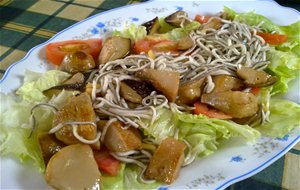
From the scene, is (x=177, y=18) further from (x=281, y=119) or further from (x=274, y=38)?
(x=281, y=119)

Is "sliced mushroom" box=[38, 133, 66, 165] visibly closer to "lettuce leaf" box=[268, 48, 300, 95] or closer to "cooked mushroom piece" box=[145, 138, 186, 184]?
"cooked mushroom piece" box=[145, 138, 186, 184]

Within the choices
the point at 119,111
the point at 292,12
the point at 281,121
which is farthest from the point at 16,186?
the point at 292,12

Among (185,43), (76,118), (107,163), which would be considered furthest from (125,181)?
(185,43)

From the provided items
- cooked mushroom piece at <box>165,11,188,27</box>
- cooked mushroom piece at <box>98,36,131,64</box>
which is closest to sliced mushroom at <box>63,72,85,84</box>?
cooked mushroom piece at <box>98,36,131,64</box>

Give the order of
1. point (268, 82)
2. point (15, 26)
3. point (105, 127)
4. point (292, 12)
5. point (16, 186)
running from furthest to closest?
point (15, 26)
point (292, 12)
point (268, 82)
point (105, 127)
point (16, 186)

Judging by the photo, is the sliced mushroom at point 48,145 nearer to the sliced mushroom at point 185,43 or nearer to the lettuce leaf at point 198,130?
the lettuce leaf at point 198,130

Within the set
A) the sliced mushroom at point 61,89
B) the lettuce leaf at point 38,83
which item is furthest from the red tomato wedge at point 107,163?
the lettuce leaf at point 38,83

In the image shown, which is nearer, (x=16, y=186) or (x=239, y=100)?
(x=16, y=186)

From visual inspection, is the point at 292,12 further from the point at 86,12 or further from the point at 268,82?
the point at 86,12
